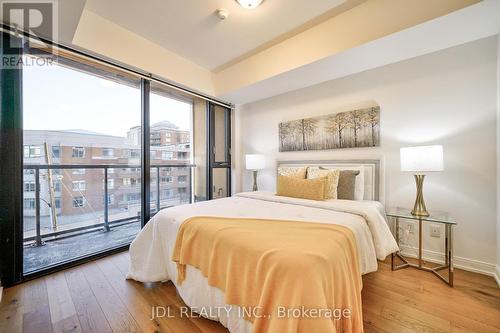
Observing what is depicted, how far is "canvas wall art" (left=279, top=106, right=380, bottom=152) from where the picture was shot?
240 centimetres

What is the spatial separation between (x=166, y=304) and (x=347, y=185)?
2096mm

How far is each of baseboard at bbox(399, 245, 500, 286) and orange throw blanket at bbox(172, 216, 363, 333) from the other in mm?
1591

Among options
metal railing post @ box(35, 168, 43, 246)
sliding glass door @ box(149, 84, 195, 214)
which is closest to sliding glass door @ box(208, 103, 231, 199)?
sliding glass door @ box(149, 84, 195, 214)

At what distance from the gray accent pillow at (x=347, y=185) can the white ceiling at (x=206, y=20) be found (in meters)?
1.72

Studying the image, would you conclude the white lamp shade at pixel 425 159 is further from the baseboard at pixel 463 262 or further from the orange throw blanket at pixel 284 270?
the orange throw blanket at pixel 284 270

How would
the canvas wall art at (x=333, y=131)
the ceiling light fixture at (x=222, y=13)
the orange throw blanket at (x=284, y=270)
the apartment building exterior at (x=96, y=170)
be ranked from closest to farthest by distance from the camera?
the orange throw blanket at (x=284, y=270) → the ceiling light fixture at (x=222, y=13) → the apartment building exterior at (x=96, y=170) → the canvas wall art at (x=333, y=131)

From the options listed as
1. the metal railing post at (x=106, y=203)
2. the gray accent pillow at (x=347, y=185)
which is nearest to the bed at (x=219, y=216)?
the gray accent pillow at (x=347, y=185)

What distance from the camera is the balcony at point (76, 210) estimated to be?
2.09 m

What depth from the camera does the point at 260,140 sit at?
3580 mm

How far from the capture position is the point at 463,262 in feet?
6.26

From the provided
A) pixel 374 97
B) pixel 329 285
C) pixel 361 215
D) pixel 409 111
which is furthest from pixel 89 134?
pixel 409 111

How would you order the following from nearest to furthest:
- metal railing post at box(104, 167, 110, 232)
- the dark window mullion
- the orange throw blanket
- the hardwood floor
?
the orange throw blanket
the hardwood floor
the dark window mullion
metal railing post at box(104, 167, 110, 232)

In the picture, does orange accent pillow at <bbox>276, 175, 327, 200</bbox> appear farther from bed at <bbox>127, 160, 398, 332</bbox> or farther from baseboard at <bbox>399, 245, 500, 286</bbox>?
baseboard at <bbox>399, 245, 500, 286</bbox>

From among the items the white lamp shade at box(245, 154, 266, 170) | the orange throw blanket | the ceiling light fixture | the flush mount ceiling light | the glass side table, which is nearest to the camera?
the orange throw blanket
